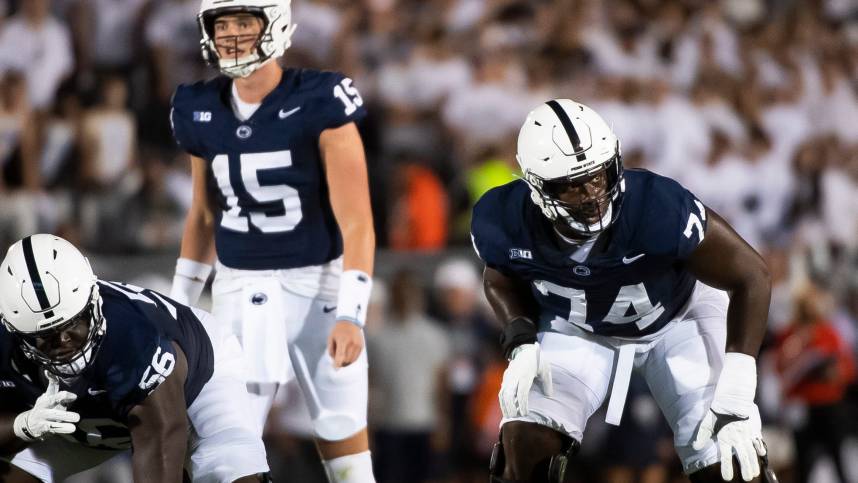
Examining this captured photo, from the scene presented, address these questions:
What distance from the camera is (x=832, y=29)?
11844 mm

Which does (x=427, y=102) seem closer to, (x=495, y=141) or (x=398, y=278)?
(x=495, y=141)

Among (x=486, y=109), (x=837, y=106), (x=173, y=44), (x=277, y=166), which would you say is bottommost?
(x=837, y=106)

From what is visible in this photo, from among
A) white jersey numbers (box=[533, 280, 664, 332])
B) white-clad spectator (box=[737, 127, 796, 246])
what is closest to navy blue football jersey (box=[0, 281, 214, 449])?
white jersey numbers (box=[533, 280, 664, 332])

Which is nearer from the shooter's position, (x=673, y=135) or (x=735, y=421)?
(x=735, y=421)

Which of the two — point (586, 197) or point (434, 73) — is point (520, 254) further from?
point (434, 73)

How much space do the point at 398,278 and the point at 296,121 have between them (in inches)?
129

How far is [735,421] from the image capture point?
175 inches

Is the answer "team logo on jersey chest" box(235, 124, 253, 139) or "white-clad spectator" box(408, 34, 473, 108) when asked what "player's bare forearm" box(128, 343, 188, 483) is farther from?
"white-clad spectator" box(408, 34, 473, 108)

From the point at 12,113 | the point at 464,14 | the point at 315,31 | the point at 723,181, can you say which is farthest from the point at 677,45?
the point at 12,113

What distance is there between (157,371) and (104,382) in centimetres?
20

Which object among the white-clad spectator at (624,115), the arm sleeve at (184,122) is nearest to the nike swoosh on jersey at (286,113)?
the arm sleeve at (184,122)

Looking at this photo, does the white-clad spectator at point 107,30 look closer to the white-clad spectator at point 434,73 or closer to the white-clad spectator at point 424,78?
the white-clad spectator at point 424,78

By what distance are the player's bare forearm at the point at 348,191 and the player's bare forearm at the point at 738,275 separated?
1.21 m

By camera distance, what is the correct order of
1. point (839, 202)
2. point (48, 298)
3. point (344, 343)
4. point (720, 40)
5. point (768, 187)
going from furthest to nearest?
point (720, 40)
point (768, 187)
point (839, 202)
point (344, 343)
point (48, 298)
